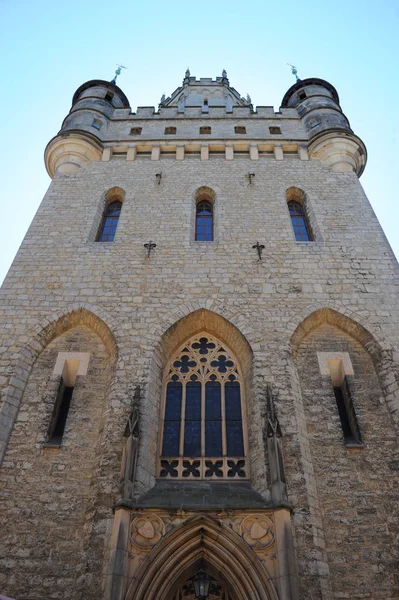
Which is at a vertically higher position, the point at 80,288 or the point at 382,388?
Result: the point at 80,288

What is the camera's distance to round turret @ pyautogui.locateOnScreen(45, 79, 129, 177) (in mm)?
12445

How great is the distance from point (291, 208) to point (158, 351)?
5605 millimetres

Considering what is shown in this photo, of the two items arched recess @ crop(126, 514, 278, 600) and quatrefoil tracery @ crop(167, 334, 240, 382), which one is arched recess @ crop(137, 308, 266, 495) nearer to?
quatrefoil tracery @ crop(167, 334, 240, 382)

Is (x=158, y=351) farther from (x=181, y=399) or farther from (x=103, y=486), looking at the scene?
(x=103, y=486)

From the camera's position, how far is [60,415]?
7.96 meters

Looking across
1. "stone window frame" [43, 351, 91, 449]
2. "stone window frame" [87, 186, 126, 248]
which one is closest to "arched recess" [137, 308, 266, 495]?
"stone window frame" [43, 351, 91, 449]

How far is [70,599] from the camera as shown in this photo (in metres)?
5.90

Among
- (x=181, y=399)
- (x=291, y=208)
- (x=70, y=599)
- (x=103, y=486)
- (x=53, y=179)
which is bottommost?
(x=70, y=599)

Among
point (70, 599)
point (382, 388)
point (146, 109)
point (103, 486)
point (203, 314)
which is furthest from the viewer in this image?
point (146, 109)

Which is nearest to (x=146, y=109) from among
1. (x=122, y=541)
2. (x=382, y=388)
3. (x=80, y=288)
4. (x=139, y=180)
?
(x=139, y=180)

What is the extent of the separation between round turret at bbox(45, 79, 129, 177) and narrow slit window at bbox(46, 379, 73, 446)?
21.3 feet

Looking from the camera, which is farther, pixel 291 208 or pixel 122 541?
pixel 291 208

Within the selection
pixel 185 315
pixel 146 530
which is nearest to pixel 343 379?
pixel 185 315

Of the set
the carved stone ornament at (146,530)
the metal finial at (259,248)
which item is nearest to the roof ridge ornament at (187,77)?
the metal finial at (259,248)
